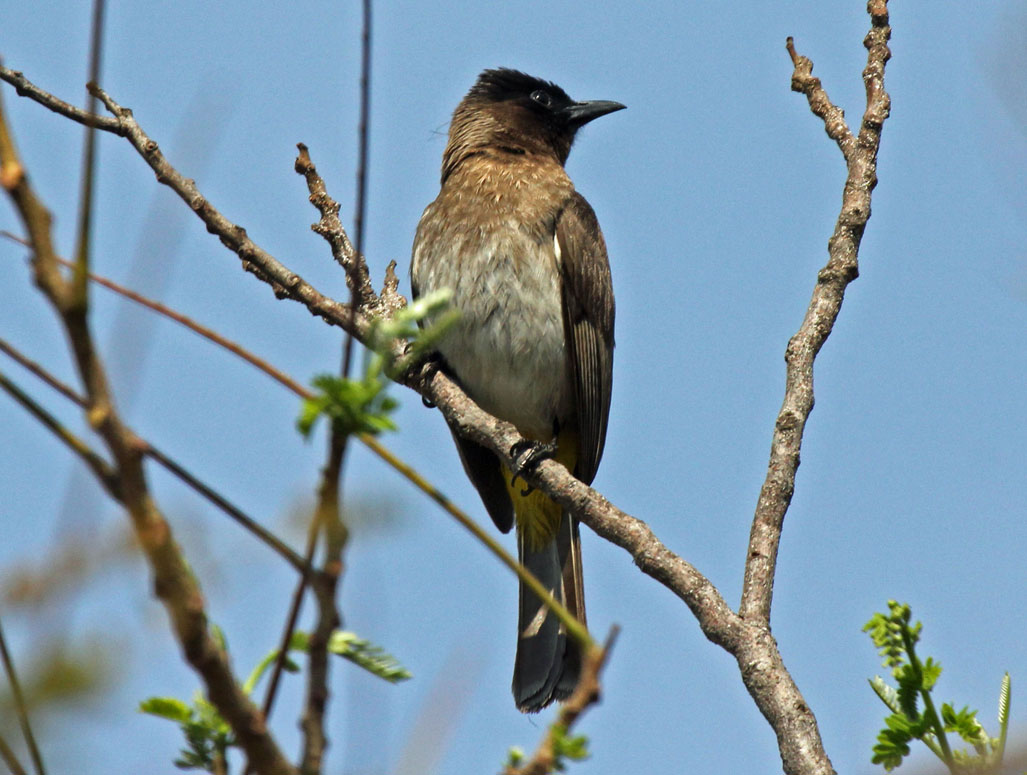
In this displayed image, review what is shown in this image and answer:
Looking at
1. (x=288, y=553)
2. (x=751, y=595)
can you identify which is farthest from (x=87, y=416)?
(x=751, y=595)

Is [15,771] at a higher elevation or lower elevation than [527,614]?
lower

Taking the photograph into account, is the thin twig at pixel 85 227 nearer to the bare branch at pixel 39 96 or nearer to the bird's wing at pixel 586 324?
the bare branch at pixel 39 96

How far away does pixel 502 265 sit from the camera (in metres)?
5.72

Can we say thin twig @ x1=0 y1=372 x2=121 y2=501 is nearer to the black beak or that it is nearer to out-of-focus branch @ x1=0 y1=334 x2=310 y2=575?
out-of-focus branch @ x1=0 y1=334 x2=310 y2=575

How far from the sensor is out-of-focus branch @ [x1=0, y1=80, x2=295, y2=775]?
101 cm

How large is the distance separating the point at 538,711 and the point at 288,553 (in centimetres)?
459

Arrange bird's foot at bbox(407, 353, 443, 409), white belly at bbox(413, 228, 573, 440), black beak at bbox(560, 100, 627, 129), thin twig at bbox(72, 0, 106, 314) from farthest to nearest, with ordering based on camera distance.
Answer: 1. black beak at bbox(560, 100, 627, 129)
2. white belly at bbox(413, 228, 573, 440)
3. bird's foot at bbox(407, 353, 443, 409)
4. thin twig at bbox(72, 0, 106, 314)

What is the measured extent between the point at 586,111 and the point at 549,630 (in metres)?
3.26

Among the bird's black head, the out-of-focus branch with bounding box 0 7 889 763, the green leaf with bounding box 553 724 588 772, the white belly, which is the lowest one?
the green leaf with bounding box 553 724 588 772

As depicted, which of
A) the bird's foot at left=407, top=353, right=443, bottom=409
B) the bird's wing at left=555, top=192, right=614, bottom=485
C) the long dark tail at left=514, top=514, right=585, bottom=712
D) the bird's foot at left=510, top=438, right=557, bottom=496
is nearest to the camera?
the bird's foot at left=510, top=438, right=557, bottom=496

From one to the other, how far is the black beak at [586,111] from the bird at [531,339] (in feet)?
3.06

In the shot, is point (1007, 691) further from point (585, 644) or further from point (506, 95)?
point (506, 95)

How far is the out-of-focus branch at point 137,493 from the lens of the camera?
101 centimetres

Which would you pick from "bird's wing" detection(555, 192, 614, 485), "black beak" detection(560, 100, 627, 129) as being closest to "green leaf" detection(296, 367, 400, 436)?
"bird's wing" detection(555, 192, 614, 485)
